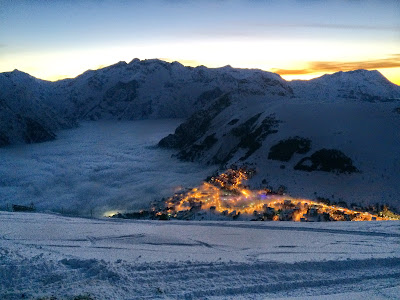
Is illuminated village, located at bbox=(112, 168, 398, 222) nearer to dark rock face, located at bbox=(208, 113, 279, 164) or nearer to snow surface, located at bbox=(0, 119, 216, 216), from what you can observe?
snow surface, located at bbox=(0, 119, 216, 216)

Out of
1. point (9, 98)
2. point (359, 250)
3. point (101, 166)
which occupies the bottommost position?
point (101, 166)

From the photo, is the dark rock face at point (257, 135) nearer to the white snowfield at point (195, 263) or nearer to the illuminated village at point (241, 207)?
the illuminated village at point (241, 207)

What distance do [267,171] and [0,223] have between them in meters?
26.3

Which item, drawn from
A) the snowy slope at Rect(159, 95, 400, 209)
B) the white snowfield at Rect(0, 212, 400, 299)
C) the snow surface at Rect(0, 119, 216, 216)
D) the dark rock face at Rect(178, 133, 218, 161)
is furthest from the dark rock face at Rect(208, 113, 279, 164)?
the white snowfield at Rect(0, 212, 400, 299)

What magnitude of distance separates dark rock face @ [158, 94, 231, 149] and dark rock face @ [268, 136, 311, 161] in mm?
27455

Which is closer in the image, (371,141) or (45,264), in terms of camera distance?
(45,264)

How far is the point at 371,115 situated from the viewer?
40719 mm

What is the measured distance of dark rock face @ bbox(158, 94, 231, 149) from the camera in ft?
214

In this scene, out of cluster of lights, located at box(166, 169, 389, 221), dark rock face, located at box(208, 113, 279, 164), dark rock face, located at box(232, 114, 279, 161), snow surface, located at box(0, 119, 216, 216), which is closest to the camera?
cluster of lights, located at box(166, 169, 389, 221)

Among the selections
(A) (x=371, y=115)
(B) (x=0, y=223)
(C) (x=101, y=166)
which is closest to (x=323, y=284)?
(B) (x=0, y=223)

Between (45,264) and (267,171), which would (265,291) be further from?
(267,171)

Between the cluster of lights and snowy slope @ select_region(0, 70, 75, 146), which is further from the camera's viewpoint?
snowy slope @ select_region(0, 70, 75, 146)

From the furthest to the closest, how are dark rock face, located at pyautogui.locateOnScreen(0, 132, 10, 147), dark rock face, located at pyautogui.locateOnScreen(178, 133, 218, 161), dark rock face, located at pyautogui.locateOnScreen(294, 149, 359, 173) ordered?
1. dark rock face, located at pyautogui.locateOnScreen(0, 132, 10, 147)
2. dark rock face, located at pyautogui.locateOnScreen(178, 133, 218, 161)
3. dark rock face, located at pyautogui.locateOnScreen(294, 149, 359, 173)

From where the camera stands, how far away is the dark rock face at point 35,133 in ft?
358
